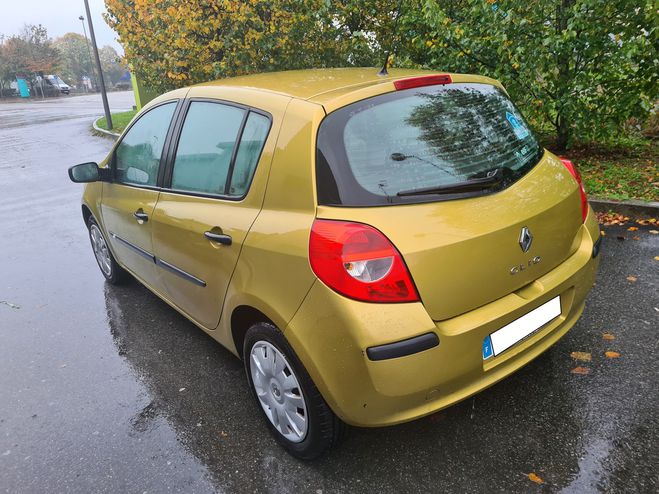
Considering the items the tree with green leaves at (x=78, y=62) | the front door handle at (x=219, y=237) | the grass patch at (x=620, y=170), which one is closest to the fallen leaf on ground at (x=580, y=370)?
the front door handle at (x=219, y=237)

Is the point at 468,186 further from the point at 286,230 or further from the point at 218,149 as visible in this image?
the point at 218,149

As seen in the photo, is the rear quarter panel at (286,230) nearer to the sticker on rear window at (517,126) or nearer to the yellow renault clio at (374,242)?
the yellow renault clio at (374,242)

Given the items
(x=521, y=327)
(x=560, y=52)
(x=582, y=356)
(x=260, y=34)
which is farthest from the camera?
(x=260, y=34)

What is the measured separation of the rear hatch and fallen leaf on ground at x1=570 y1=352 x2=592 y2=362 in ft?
2.74

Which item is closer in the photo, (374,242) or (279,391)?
(374,242)

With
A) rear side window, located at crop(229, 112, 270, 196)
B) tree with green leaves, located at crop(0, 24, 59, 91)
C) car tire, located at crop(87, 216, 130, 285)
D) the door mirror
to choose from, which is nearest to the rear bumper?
rear side window, located at crop(229, 112, 270, 196)

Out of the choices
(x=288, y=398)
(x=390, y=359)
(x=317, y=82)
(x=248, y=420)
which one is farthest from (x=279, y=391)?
(x=317, y=82)

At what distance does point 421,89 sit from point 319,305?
113 centimetres

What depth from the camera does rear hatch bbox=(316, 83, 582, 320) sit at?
1.94 meters

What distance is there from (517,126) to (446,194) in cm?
83

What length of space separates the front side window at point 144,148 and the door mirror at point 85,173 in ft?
0.49

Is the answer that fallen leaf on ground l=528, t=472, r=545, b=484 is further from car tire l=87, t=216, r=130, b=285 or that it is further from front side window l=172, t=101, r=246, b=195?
car tire l=87, t=216, r=130, b=285

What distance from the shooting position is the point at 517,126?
2.61 metres

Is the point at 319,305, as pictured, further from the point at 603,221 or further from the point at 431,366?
the point at 603,221
